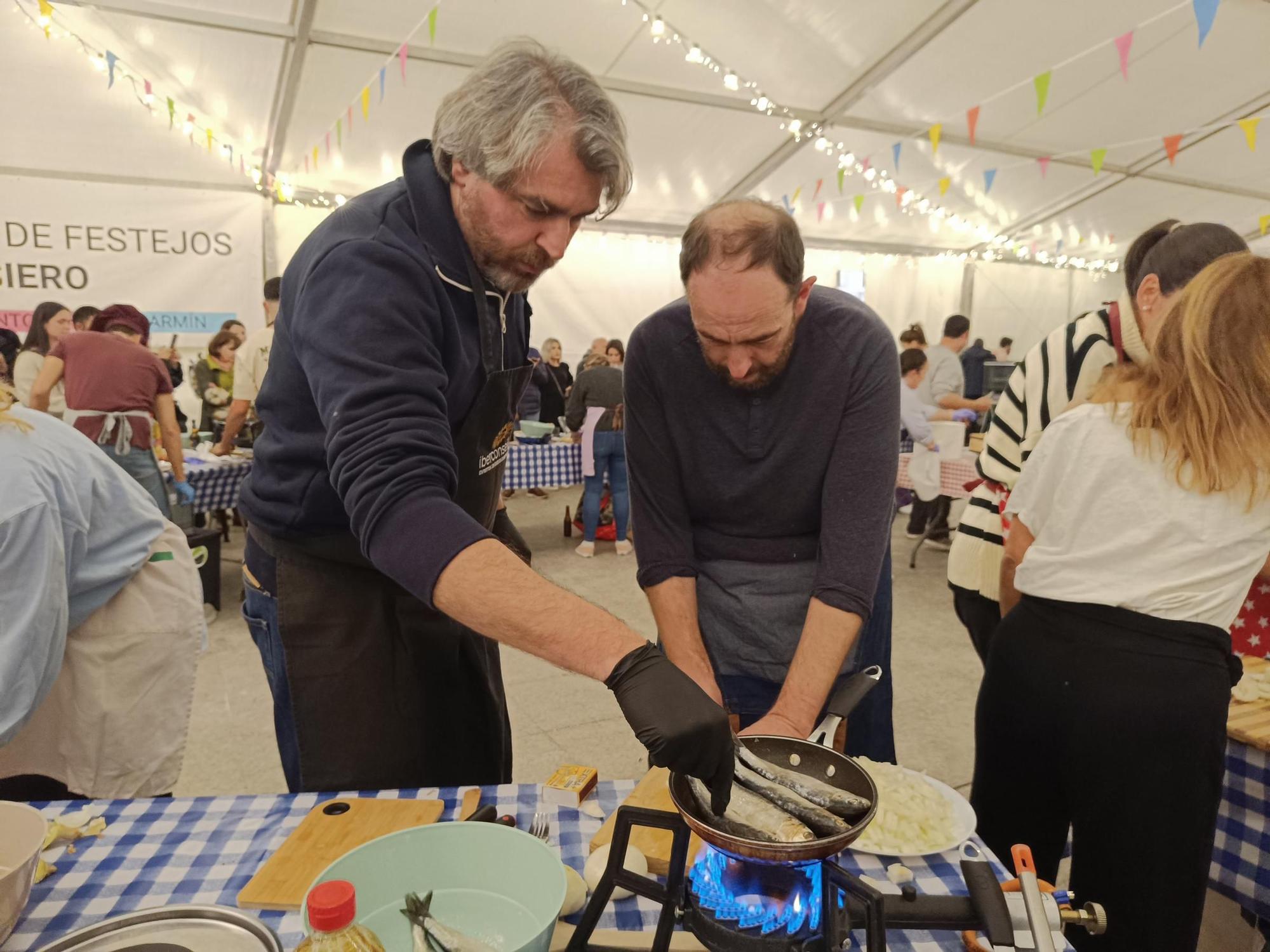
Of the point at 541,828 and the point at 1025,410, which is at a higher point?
Result: the point at 1025,410

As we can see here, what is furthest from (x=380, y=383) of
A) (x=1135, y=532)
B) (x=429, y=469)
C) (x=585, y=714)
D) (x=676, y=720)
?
(x=585, y=714)

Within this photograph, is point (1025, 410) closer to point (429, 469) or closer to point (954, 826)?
point (954, 826)

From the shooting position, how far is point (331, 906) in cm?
61

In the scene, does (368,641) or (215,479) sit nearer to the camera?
(368,641)

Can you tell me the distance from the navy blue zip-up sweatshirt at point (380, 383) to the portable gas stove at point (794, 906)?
39cm

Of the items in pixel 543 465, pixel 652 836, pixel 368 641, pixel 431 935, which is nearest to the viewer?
pixel 431 935

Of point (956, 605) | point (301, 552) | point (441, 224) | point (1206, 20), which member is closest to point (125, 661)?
point (301, 552)

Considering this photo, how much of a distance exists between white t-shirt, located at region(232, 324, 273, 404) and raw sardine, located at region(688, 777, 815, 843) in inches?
174

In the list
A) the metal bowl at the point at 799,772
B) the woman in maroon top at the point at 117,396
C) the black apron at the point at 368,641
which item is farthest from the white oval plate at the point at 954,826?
the woman in maroon top at the point at 117,396

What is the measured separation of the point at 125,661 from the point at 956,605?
2.09 meters

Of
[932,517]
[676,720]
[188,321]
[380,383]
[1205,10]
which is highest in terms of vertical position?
[1205,10]

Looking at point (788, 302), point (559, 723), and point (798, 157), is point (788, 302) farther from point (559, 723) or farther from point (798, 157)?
point (798, 157)

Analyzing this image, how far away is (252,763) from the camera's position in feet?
9.47

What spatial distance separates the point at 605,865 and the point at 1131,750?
1053 millimetres
